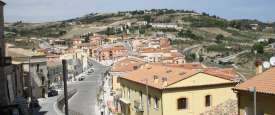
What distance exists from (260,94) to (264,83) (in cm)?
85

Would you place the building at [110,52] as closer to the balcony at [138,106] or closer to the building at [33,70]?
the building at [33,70]

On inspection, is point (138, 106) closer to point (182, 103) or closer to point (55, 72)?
point (182, 103)

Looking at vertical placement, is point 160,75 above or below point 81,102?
above

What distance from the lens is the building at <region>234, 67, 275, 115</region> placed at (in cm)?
2156

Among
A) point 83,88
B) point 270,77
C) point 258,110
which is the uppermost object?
point 270,77

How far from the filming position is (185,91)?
38531mm

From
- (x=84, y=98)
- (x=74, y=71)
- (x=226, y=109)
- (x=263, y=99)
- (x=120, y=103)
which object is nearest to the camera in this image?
(x=263, y=99)

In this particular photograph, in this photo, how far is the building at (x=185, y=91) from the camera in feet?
124

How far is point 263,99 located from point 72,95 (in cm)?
6342

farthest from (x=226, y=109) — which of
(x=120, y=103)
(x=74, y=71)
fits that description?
(x=74, y=71)

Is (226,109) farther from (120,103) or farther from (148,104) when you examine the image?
(120,103)

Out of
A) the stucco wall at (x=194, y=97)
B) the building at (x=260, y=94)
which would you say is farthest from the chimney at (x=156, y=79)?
the building at (x=260, y=94)

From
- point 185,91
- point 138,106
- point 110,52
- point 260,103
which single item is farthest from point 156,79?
point 110,52

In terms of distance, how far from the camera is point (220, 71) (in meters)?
42.7
